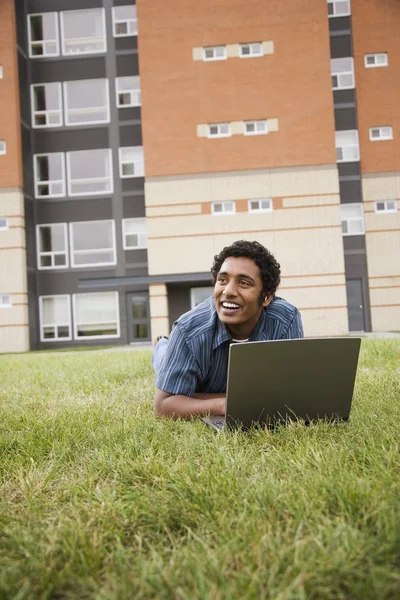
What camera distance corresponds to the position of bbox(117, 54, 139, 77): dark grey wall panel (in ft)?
68.3

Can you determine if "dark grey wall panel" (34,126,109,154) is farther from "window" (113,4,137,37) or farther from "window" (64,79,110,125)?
"window" (113,4,137,37)

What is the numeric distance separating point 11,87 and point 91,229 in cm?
661

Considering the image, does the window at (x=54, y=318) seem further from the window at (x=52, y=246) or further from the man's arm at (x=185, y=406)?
the man's arm at (x=185, y=406)

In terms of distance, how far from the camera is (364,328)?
2045 centimetres

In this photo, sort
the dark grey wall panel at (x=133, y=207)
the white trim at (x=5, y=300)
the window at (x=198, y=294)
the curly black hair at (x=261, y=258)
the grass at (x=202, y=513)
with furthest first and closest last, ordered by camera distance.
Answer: the dark grey wall panel at (x=133, y=207) < the window at (x=198, y=294) < the white trim at (x=5, y=300) < the curly black hair at (x=261, y=258) < the grass at (x=202, y=513)

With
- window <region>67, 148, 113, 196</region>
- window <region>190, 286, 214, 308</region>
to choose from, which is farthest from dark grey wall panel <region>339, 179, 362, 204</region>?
window <region>67, 148, 113, 196</region>

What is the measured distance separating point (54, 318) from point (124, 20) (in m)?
13.5

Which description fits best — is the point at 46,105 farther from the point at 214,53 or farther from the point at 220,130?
the point at 220,130

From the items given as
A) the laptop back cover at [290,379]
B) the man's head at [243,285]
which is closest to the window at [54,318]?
the man's head at [243,285]

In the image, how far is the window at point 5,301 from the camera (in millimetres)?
19562

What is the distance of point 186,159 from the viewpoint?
63.2ft

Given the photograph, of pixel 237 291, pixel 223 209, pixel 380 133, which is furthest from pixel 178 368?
pixel 380 133

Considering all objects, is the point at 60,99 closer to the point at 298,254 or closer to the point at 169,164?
the point at 169,164

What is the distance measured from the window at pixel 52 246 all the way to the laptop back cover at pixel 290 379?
19125 mm
